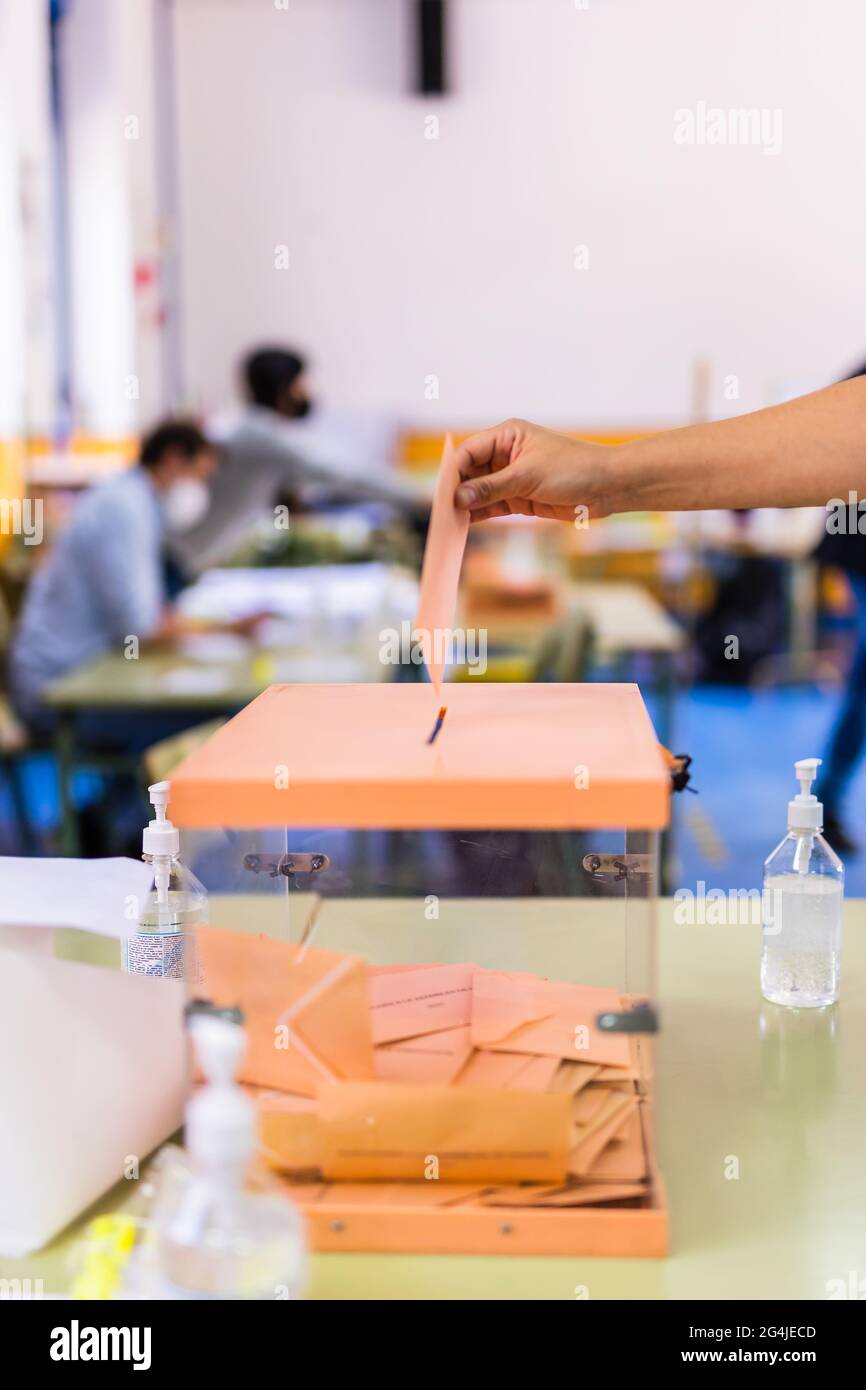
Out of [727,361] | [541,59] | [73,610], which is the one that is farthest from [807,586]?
[73,610]

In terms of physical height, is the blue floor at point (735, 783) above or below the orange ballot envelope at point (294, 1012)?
below

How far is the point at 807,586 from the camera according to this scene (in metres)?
7.07

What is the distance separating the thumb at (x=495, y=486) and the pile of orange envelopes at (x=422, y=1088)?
428 mm

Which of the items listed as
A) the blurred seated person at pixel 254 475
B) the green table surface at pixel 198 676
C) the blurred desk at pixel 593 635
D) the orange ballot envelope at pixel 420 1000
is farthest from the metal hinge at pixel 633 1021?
the blurred seated person at pixel 254 475

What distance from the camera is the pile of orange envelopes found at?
83 centimetres

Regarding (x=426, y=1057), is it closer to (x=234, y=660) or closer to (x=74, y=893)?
(x=74, y=893)

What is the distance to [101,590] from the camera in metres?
3.80

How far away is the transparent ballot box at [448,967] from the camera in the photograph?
814 millimetres

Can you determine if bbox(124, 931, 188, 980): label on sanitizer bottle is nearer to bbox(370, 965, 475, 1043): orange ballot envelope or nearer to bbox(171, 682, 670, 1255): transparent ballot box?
bbox(171, 682, 670, 1255): transparent ballot box

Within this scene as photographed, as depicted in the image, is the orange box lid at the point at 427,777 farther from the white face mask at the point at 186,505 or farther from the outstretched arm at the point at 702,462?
the white face mask at the point at 186,505

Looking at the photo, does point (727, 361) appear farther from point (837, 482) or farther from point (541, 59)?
point (837, 482)

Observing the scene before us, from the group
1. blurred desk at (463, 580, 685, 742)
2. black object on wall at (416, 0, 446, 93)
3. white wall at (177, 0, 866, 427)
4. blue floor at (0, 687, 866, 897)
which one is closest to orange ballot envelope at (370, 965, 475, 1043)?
blurred desk at (463, 580, 685, 742)

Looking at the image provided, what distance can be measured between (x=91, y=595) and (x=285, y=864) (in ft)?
9.49
